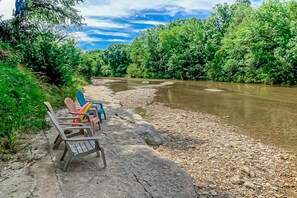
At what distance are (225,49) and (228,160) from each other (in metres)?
37.1

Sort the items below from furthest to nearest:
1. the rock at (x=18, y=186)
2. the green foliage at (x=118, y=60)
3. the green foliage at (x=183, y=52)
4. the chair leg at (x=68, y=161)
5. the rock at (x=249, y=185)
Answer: the green foliage at (x=118, y=60) → the green foliage at (x=183, y=52) → the rock at (x=249, y=185) → the chair leg at (x=68, y=161) → the rock at (x=18, y=186)

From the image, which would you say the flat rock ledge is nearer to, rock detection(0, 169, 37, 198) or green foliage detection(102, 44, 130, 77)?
rock detection(0, 169, 37, 198)

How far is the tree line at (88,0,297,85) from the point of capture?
3011 centimetres

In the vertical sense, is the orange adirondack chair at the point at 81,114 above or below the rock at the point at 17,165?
above

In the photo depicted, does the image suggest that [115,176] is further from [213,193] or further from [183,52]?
[183,52]

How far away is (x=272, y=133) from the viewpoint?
8844 mm

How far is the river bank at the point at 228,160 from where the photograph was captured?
5.02 meters

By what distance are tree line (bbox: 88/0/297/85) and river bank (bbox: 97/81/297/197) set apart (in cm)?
2291

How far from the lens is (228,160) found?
6.34m

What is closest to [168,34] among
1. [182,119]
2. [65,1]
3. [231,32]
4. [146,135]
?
[231,32]

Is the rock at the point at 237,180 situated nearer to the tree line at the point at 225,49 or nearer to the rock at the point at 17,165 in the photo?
the rock at the point at 17,165

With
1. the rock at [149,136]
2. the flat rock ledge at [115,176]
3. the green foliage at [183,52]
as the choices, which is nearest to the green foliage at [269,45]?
the green foliage at [183,52]

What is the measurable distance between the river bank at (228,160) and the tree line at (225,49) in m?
22.9

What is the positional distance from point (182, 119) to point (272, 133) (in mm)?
3402
